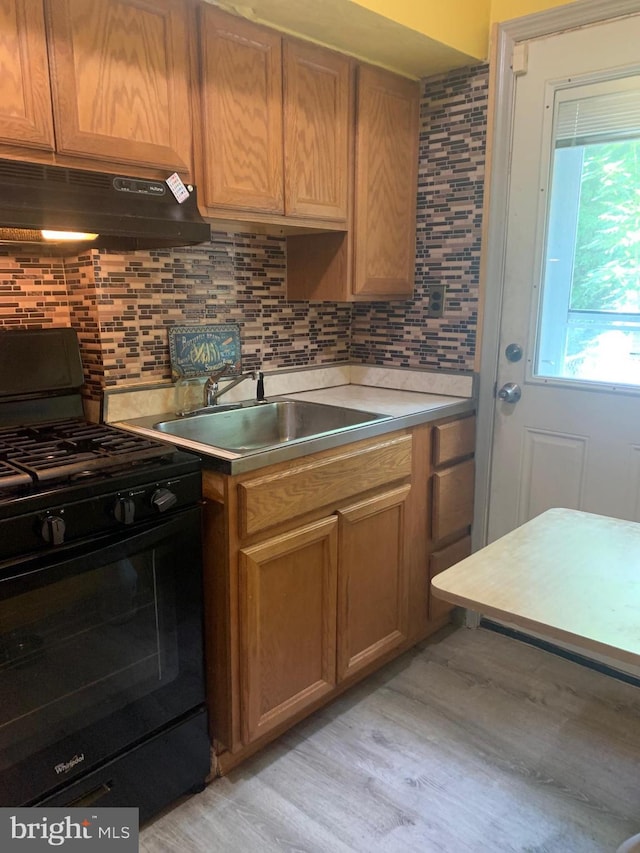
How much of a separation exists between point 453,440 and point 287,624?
3.05 ft

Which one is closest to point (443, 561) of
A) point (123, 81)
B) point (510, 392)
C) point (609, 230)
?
point (510, 392)

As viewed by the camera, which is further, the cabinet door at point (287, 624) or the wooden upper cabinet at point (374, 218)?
the wooden upper cabinet at point (374, 218)

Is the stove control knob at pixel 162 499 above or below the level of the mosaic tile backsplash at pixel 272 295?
below

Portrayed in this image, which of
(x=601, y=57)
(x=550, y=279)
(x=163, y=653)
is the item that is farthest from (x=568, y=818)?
(x=601, y=57)

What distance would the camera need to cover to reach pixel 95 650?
1389mm

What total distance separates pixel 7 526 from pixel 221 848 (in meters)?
0.95

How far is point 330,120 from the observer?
205 cm

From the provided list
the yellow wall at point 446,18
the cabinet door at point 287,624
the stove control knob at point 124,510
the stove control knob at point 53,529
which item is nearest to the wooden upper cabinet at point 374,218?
the yellow wall at point 446,18

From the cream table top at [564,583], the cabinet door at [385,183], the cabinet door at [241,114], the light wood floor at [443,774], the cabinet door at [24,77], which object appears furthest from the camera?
the cabinet door at [385,183]

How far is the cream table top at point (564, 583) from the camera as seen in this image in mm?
965

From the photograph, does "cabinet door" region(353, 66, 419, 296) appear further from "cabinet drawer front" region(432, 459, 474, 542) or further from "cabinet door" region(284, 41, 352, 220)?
"cabinet drawer front" region(432, 459, 474, 542)

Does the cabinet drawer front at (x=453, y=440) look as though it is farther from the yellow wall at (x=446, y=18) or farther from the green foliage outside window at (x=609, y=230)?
the yellow wall at (x=446, y=18)

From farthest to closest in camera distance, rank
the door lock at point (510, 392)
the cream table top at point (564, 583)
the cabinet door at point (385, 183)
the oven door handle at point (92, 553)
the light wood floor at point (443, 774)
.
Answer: the door lock at point (510, 392) < the cabinet door at point (385, 183) < the light wood floor at point (443, 774) < the oven door handle at point (92, 553) < the cream table top at point (564, 583)

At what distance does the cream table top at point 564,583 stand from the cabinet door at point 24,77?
4.23ft
